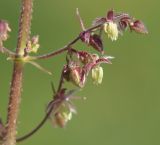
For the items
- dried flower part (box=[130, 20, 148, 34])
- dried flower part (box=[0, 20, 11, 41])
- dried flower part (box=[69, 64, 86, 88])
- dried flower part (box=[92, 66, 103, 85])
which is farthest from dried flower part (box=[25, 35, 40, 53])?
dried flower part (box=[130, 20, 148, 34])

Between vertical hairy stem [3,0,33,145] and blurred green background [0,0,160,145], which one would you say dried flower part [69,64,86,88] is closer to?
vertical hairy stem [3,0,33,145]

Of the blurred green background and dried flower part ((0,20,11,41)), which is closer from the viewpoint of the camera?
dried flower part ((0,20,11,41))

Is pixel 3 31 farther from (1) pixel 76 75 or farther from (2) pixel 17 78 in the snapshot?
(1) pixel 76 75

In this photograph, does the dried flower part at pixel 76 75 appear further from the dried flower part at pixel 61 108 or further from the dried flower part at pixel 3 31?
the dried flower part at pixel 3 31

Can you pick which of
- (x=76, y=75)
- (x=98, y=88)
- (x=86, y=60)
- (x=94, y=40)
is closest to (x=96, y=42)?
(x=94, y=40)

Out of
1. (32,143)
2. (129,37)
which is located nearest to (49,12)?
(129,37)

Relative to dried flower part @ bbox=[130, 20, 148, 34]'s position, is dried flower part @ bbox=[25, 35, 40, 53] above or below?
above

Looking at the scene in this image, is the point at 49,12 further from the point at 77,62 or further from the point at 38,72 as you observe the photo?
the point at 77,62

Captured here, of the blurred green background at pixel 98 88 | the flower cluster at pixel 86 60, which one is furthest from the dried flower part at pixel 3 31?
the blurred green background at pixel 98 88
